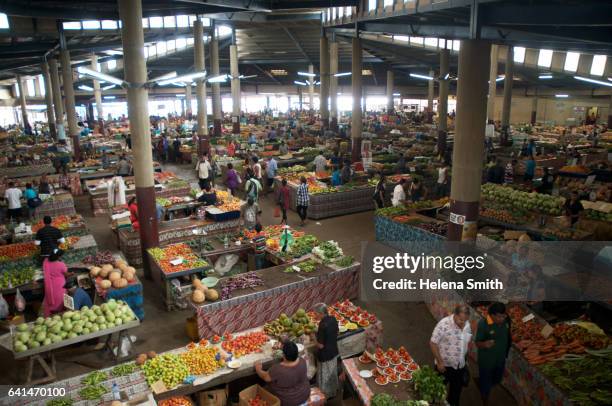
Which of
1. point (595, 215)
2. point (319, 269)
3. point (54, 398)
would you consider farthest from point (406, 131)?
point (54, 398)

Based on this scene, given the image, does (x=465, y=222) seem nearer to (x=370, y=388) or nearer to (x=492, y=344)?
(x=492, y=344)

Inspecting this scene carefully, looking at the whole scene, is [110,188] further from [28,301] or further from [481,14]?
[481,14]

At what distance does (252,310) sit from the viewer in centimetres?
797

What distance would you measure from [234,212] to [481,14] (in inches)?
292

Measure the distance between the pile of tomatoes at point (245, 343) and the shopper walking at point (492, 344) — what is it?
302 cm

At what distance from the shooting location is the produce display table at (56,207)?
1471cm

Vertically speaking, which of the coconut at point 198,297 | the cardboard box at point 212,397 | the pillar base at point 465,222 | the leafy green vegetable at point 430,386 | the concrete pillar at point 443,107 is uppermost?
the concrete pillar at point 443,107

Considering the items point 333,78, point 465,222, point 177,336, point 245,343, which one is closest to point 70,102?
point 333,78

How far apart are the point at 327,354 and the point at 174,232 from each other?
20.6 feet

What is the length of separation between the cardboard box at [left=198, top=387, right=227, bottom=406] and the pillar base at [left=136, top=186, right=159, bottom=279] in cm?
517

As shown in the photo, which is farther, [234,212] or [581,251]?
[234,212]

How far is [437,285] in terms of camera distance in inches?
352
